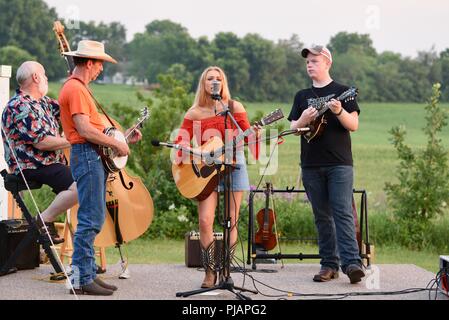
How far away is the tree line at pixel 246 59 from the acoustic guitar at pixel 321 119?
12.2m

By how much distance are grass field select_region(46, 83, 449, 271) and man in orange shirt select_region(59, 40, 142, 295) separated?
7.73 ft

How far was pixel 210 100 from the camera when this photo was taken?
24.3 feet

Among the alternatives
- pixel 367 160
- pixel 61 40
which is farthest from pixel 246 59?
pixel 61 40

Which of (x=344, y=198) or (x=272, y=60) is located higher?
(x=272, y=60)

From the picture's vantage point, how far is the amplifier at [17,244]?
8148mm

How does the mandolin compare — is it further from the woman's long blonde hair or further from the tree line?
the tree line

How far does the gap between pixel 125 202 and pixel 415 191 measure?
4.51 metres

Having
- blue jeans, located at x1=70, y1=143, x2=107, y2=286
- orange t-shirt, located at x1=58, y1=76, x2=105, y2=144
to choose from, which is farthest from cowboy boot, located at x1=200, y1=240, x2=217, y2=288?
orange t-shirt, located at x1=58, y1=76, x2=105, y2=144

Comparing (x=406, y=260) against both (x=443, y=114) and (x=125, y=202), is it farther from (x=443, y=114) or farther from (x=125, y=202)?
(x=125, y=202)

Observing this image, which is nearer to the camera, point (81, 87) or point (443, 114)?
point (81, 87)

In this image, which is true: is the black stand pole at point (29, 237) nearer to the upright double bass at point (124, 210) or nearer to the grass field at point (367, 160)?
the upright double bass at point (124, 210)

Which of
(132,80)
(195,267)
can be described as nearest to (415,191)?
(195,267)

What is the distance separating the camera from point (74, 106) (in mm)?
6812

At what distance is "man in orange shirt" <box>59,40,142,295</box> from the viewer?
6836 mm
